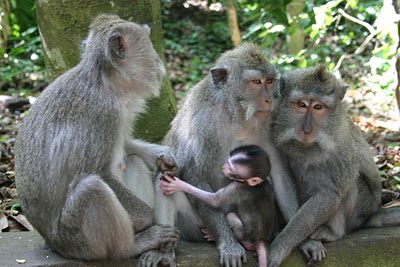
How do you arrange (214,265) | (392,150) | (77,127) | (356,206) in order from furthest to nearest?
1. (392,150)
2. (356,206)
3. (214,265)
4. (77,127)

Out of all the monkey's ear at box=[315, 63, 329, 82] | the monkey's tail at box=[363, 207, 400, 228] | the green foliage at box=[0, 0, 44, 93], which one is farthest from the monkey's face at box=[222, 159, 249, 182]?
the green foliage at box=[0, 0, 44, 93]

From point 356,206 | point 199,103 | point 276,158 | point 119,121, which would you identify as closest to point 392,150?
point 356,206

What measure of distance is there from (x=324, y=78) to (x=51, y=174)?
2131 millimetres

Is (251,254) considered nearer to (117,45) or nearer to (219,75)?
(219,75)

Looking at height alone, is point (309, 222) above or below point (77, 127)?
below

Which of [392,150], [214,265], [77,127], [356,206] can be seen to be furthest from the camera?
[392,150]

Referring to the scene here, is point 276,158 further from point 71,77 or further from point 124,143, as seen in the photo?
point 71,77

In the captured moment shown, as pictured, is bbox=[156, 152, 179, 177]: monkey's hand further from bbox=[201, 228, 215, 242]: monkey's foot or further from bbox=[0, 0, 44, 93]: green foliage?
bbox=[0, 0, 44, 93]: green foliage

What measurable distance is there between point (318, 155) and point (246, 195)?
634 mm

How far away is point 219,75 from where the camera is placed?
4855mm

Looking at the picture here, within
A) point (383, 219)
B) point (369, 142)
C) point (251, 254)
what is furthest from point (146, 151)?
point (369, 142)

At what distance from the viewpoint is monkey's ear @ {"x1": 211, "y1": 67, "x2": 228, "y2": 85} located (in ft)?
15.8

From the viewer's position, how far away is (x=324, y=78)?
4.75m

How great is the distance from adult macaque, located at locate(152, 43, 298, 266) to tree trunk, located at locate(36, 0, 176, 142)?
1.24 meters
